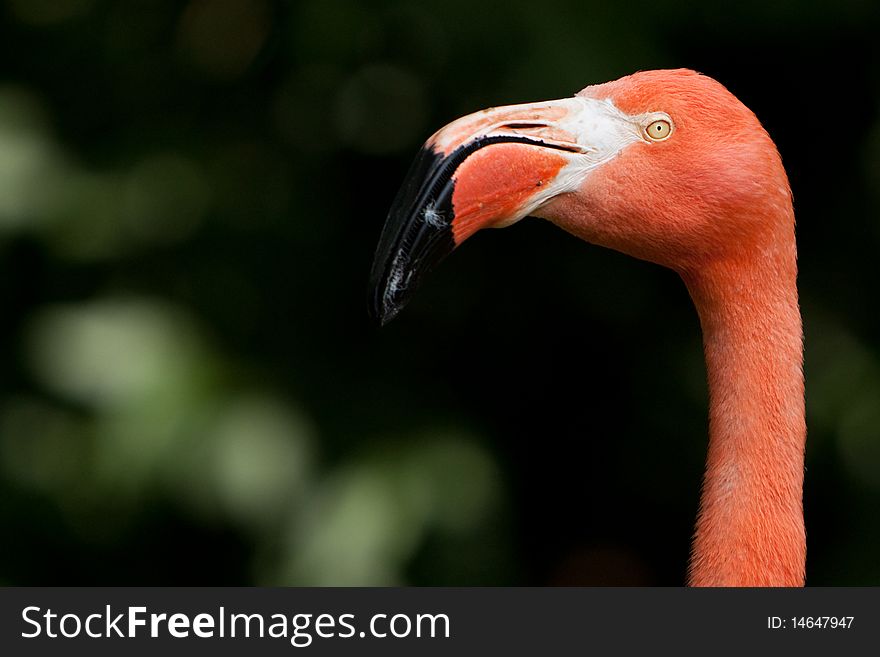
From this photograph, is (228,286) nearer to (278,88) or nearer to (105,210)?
(105,210)

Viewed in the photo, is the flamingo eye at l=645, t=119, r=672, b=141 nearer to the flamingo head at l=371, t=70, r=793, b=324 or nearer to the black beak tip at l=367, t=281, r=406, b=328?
the flamingo head at l=371, t=70, r=793, b=324

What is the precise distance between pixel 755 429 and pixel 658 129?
454 millimetres

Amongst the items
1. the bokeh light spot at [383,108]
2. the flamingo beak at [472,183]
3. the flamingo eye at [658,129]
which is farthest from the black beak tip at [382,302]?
the bokeh light spot at [383,108]

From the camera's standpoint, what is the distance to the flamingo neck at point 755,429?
1.50 m

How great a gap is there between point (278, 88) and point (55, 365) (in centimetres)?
107

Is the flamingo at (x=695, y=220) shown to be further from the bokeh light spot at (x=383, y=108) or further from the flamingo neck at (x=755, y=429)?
the bokeh light spot at (x=383, y=108)

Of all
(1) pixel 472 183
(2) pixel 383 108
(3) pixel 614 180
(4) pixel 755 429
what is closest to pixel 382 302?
(1) pixel 472 183

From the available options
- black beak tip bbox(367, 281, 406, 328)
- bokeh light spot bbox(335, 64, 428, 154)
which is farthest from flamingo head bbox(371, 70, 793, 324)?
bokeh light spot bbox(335, 64, 428, 154)

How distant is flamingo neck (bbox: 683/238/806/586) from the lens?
1.50 metres

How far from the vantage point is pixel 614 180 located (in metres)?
1.48

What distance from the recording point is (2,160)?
265 centimetres

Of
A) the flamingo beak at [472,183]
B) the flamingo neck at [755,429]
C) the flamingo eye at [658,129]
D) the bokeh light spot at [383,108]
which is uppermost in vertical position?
the bokeh light spot at [383,108]

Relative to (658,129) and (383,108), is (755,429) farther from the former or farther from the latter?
(383,108)
